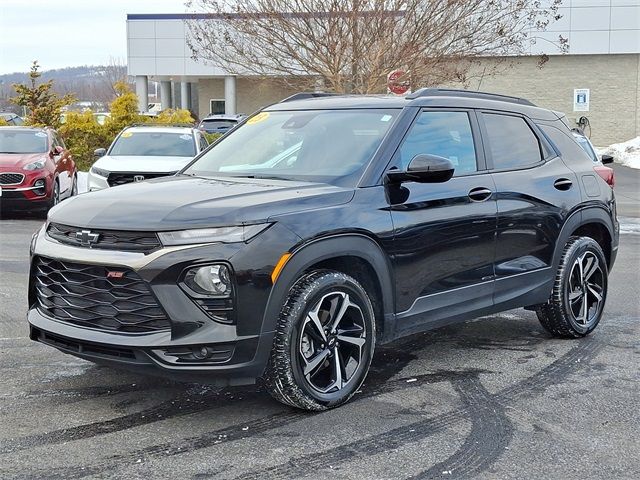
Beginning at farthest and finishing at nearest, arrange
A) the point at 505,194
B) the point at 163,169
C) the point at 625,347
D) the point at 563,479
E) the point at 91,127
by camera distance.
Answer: the point at 91,127 < the point at 163,169 < the point at 625,347 < the point at 505,194 < the point at 563,479

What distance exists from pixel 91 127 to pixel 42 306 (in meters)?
18.5

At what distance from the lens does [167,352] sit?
13.4 feet

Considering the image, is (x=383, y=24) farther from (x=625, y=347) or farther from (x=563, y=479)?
(x=563, y=479)

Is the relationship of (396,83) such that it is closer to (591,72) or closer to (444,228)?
(444,228)

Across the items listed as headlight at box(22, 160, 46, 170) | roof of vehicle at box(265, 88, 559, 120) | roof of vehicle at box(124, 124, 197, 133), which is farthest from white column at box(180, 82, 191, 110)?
roof of vehicle at box(265, 88, 559, 120)

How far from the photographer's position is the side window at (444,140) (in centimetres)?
524

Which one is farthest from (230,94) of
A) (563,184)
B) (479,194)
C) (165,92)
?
(479,194)

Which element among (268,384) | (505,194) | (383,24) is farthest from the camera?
(383,24)

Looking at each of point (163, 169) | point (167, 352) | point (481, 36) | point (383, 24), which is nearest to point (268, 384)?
point (167, 352)

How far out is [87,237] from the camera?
4270mm

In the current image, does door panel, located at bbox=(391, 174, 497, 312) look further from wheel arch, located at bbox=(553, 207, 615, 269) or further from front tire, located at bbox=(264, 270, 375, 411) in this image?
wheel arch, located at bbox=(553, 207, 615, 269)

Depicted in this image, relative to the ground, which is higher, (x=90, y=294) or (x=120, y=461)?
(x=90, y=294)

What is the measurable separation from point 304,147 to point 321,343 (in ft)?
4.67

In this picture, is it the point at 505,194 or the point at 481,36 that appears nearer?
the point at 505,194
